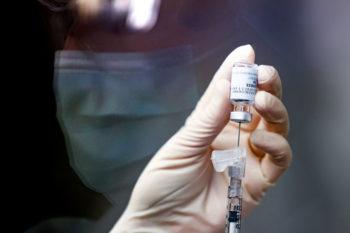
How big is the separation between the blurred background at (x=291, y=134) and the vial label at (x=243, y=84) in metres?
0.15

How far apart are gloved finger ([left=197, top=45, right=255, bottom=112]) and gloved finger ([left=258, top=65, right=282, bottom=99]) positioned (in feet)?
0.24

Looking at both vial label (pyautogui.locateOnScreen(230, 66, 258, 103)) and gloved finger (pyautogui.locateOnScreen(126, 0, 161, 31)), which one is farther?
gloved finger (pyautogui.locateOnScreen(126, 0, 161, 31))

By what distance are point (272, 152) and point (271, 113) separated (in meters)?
0.11

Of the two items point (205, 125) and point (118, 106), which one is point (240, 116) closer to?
point (205, 125)

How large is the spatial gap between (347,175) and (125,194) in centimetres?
68

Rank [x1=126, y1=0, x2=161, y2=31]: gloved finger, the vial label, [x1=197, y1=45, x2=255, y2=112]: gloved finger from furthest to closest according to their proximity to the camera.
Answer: [x1=126, y1=0, x2=161, y2=31]: gloved finger → [x1=197, y1=45, x2=255, y2=112]: gloved finger → the vial label

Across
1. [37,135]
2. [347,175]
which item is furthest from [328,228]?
[37,135]

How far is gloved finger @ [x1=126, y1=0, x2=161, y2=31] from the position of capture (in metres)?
1.94

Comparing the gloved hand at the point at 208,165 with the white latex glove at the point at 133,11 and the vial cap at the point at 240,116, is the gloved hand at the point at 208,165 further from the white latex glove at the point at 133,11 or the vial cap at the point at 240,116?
the white latex glove at the point at 133,11

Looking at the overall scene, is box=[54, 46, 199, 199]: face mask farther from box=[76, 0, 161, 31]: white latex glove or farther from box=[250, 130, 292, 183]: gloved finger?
box=[250, 130, 292, 183]: gloved finger

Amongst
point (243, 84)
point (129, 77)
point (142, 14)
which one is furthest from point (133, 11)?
point (243, 84)

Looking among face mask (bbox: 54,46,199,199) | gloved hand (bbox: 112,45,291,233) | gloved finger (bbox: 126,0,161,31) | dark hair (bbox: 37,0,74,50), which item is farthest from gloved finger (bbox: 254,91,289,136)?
dark hair (bbox: 37,0,74,50)

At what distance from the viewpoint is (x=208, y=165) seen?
180 cm

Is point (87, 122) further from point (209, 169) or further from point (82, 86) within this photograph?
point (209, 169)
